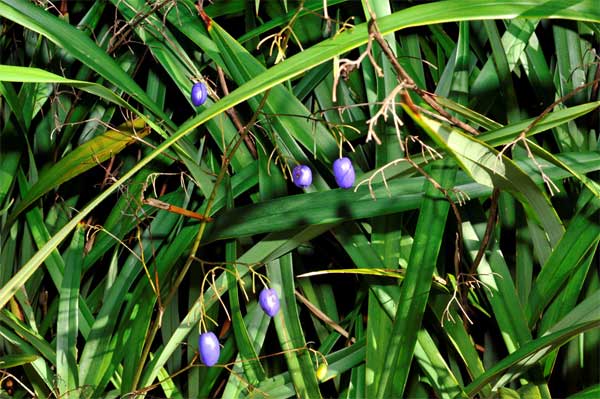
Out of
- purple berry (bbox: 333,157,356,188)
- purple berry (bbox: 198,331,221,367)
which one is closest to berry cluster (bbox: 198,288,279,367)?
purple berry (bbox: 198,331,221,367)

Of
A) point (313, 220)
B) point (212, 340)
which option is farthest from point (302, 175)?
point (212, 340)

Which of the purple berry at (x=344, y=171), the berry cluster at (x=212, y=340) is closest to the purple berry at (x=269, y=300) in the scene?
the berry cluster at (x=212, y=340)

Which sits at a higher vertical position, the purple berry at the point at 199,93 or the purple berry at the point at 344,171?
the purple berry at the point at 199,93

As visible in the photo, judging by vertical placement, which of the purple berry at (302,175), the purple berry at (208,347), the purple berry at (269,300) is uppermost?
the purple berry at (302,175)

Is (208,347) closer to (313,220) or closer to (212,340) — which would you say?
(212,340)

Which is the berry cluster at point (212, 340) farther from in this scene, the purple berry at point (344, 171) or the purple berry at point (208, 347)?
the purple berry at point (344, 171)

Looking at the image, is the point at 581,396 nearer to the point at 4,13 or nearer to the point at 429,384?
the point at 429,384

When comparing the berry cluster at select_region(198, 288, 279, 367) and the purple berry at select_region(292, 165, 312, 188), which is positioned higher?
the purple berry at select_region(292, 165, 312, 188)

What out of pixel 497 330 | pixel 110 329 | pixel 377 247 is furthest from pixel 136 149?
pixel 497 330

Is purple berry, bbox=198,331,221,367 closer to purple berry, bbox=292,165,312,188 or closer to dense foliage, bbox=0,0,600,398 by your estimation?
dense foliage, bbox=0,0,600,398

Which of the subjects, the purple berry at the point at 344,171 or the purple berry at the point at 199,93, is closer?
the purple berry at the point at 344,171
